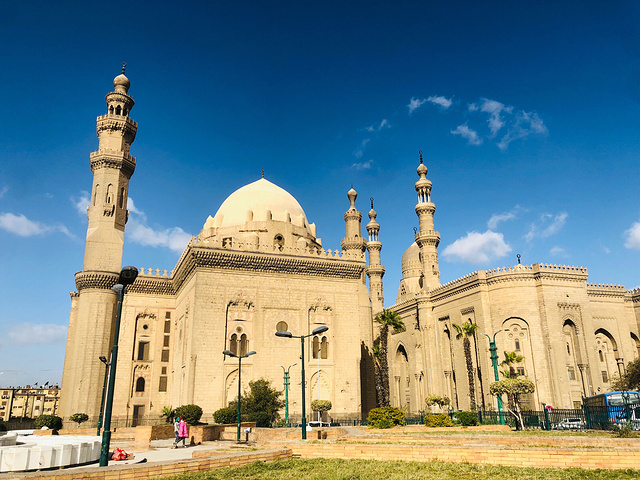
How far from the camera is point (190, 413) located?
26312 mm

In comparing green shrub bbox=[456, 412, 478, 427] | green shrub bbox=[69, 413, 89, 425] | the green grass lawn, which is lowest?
the green grass lawn

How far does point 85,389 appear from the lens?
30.5m

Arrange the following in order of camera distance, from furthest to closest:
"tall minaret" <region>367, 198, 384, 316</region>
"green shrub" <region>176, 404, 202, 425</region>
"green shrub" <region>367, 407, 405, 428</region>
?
1. "tall minaret" <region>367, 198, 384, 316</region>
2. "green shrub" <region>176, 404, 202, 425</region>
3. "green shrub" <region>367, 407, 405, 428</region>

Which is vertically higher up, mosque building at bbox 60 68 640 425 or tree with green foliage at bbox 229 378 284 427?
mosque building at bbox 60 68 640 425

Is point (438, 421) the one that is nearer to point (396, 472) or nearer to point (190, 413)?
point (190, 413)

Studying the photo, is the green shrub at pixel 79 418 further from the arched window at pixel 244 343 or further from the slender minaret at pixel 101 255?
the arched window at pixel 244 343

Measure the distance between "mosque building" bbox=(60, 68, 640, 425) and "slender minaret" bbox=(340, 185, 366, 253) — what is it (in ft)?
1.66

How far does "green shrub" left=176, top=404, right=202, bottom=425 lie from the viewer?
26.2 metres

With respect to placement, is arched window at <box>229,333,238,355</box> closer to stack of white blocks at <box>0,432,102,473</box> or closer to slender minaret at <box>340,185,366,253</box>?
slender minaret at <box>340,185,366,253</box>

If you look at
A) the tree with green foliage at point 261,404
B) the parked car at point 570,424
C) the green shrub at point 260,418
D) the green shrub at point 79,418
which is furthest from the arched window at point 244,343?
Result: the parked car at point 570,424

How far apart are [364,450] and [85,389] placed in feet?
77.6

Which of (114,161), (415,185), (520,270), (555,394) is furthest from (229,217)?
(555,394)

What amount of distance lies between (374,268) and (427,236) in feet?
25.5

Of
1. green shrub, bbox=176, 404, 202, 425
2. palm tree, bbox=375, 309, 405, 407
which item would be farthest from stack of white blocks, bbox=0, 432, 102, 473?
palm tree, bbox=375, 309, 405, 407
